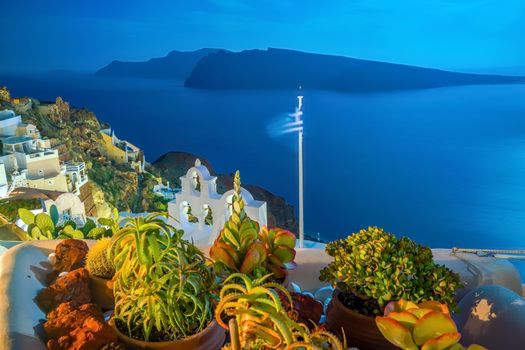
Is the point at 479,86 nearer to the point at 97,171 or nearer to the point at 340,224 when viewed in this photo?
the point at 340,224

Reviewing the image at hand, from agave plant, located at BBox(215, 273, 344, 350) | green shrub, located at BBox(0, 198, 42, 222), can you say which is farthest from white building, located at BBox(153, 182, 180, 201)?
agave plant, located at BBox(215, 273, 344, 350)

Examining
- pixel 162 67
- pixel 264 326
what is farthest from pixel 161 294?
pixel 162 67

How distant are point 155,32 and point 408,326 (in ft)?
52.6

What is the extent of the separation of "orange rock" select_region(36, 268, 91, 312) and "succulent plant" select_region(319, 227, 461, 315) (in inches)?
28.1

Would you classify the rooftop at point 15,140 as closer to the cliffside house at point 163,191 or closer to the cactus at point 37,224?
the cliffside house at point 163,191

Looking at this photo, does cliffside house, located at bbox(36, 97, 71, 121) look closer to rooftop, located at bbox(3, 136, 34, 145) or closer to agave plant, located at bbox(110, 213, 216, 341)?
rooftop, located at bbox(3, 136, 34, 145)

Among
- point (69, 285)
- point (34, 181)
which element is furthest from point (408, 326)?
point (34, 181)

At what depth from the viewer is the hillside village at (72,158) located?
8.90 metres

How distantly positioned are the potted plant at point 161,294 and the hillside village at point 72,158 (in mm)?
6610

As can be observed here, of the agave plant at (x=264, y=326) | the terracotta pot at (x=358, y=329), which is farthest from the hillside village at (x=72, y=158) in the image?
the agave plant at (x=264, y=326)

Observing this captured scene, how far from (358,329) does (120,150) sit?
1464cm

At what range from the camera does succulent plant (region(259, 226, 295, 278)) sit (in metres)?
1.33

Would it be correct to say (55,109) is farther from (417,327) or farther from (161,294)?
(417,327)

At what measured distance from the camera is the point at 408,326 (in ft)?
2.83
